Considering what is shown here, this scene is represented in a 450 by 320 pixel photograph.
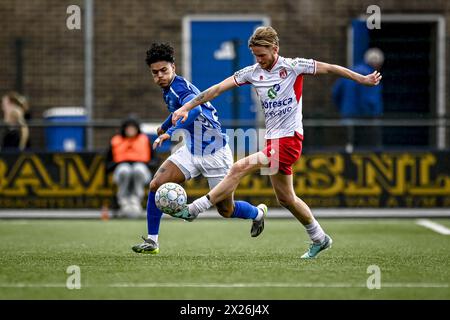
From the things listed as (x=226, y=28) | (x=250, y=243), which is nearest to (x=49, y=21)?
(x=226, y=28)

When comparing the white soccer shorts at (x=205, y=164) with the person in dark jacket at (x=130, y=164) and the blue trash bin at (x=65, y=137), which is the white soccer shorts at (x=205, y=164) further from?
the blue trash bin at (x=65, y=137)

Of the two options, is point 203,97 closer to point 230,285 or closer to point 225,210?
point 225,210

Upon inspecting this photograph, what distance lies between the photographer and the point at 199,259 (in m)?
10.3

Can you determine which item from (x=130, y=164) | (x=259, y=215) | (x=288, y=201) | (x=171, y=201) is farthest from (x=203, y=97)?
(x=130, y=164)

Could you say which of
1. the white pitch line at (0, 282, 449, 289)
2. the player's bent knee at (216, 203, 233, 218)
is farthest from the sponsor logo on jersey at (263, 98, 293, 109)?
the white pitch line at (0, 282, 449, 289)

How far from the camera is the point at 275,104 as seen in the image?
397 inches

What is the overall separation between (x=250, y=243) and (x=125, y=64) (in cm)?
886

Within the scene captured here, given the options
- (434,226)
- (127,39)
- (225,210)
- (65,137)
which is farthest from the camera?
(127,39)

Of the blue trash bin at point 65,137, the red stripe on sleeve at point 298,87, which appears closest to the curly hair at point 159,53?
the red stripe on sleeve at point 298,87

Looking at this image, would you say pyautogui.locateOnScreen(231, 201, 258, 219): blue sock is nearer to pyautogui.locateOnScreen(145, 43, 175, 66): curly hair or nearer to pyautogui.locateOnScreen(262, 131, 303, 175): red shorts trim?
pyautogui.locateOnScreen(262, 131, 303, 175): red shorts trim

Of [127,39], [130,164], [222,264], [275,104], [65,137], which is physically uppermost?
[127,39]

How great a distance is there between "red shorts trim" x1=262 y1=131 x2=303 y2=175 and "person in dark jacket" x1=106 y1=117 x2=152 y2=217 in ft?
25.7

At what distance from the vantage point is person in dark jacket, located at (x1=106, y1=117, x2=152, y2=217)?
58.2 feet

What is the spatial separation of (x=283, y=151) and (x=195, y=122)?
1.21 metres
